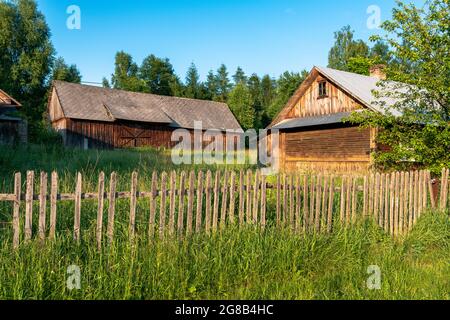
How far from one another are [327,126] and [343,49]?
35408mm

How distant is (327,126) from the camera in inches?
660

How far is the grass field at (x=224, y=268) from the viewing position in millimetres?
3543

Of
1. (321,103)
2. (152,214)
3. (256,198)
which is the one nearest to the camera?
(152,214)

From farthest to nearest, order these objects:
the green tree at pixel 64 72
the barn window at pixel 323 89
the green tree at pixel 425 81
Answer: the green tree at pixel 64 72, the barn window at pixel 323 89, the green tree at pixel 425 81

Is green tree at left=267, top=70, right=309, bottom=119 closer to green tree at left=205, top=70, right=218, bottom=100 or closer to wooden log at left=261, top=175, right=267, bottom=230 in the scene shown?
green tree at left=205, top=70, right=218, bottom=100

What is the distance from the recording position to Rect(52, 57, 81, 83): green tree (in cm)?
4538

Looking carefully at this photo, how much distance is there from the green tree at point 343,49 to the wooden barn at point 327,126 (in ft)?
94.6

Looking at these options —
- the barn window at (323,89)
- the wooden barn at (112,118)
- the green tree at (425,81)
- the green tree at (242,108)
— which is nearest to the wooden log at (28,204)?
the green tree at (425,81)

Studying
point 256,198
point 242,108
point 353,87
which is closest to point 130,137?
point 353,87

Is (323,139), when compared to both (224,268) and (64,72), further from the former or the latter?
(64,72)

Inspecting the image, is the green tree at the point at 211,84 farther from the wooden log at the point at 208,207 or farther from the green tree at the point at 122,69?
the wooden log at the point at 208,207

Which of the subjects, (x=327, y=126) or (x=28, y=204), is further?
(x=327, y=126)

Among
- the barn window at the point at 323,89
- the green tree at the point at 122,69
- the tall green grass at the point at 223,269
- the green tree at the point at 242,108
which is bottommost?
the tall green grass at the point at 223,269
